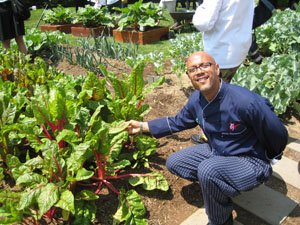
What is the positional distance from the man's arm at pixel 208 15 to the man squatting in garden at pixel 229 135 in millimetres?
797

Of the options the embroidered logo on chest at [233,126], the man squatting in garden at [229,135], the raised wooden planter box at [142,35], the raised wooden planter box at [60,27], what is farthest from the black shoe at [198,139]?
the raised wooden planter box at [60,27]

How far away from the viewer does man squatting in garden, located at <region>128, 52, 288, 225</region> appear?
2295 millimetres

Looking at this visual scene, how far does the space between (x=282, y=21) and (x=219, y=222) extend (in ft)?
15.5

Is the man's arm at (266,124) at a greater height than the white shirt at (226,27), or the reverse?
the white shirt at (226,27)

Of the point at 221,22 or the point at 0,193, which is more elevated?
the point at 221,22

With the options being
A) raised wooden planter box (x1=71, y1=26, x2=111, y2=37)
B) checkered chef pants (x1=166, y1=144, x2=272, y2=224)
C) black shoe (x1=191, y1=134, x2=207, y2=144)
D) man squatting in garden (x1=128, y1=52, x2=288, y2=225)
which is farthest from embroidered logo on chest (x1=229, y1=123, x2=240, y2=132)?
raised wooden planter box (x1=71, y1=26, x2=111, y2=37)

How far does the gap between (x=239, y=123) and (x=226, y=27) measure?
45.7 inches

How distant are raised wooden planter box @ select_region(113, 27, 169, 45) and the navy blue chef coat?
5186mm

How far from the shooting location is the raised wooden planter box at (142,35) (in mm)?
7578

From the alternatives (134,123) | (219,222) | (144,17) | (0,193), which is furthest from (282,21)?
(0,193)

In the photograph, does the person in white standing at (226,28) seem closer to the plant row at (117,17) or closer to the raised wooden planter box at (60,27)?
the plant row at (117,17)

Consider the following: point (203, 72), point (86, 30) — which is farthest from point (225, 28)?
point (86, 30)

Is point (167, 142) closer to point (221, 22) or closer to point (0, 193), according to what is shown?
point (221, 22)

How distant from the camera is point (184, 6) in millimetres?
13586
